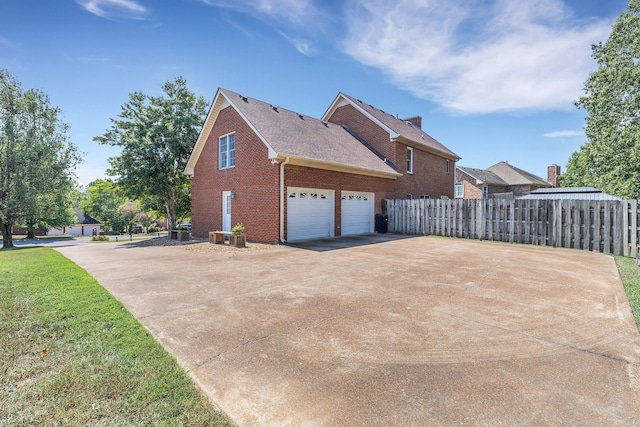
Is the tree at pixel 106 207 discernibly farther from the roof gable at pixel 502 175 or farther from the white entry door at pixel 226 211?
the roof gable at pixel 502 175

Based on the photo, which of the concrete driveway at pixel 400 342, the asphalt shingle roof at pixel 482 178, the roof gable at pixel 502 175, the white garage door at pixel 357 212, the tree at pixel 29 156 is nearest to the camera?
the concrete driveway at pixel 400 342

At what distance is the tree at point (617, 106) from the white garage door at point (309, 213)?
16.1 metres

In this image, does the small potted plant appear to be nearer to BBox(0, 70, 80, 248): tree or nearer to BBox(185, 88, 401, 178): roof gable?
BBox(185, 88, 401, 178): roof gable

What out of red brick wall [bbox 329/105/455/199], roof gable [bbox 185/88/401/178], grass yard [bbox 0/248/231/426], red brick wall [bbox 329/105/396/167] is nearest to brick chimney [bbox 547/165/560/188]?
red brick wall [bbox 329/105/455/199]

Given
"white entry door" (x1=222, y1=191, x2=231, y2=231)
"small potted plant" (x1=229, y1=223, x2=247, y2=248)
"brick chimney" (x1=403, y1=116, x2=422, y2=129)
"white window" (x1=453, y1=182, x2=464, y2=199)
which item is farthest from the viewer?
"white window" (x1=453, y1=182, x2=464, y2=199)

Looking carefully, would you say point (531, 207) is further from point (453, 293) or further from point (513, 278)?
point (453, 293)

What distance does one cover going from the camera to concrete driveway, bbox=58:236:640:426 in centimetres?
228

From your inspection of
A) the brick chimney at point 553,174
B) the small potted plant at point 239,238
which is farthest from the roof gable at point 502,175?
the small potted plant at point 239,238

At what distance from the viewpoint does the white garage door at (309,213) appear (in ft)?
42.0

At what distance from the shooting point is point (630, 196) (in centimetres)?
1585

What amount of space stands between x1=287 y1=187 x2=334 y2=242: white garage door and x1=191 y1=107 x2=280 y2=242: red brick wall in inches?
31.5

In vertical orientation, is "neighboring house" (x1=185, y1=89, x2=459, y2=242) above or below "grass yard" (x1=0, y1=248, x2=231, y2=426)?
above

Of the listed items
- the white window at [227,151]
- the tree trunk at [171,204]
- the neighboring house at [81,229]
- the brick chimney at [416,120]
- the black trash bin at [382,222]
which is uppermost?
the brick chimney at [416,120]

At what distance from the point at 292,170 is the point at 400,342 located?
991 centimetres
